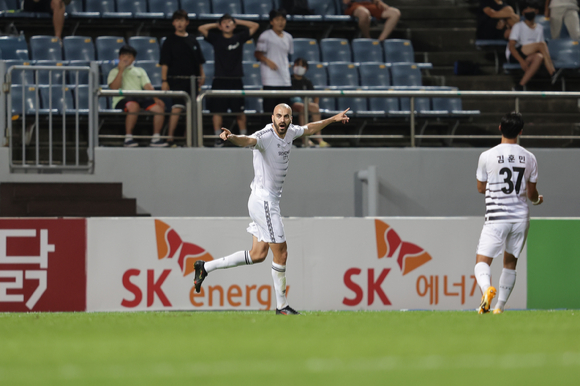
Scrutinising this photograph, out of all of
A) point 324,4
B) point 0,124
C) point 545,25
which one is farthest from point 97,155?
point 545,25

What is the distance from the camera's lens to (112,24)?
55.9 ft

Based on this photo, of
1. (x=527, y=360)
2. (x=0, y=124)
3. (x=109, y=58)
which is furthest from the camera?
(x=109, y=58)

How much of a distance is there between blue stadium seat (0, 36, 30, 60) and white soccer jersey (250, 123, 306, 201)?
7754 mm

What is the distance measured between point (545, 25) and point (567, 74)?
235cm

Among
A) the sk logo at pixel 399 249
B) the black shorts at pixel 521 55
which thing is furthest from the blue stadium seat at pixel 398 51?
the sk logo at pixel 399 249

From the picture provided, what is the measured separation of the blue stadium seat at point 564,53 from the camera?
662 inches

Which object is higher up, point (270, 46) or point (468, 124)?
point (270, 46)

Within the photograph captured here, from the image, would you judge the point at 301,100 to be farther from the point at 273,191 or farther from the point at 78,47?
the point at 78,47

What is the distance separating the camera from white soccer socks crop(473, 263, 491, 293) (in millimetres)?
8232

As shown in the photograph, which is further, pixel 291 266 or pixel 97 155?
pixel 97 155

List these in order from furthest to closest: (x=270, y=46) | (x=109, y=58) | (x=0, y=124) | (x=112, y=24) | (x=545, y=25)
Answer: (x=545, y=25), (x=112, y=24), (x=109, y=58), (x=270, y=46), (x=0, y=124)

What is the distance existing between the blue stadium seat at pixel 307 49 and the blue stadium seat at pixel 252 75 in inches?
42.0

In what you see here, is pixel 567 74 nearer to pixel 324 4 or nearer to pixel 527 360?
pixel 324 4

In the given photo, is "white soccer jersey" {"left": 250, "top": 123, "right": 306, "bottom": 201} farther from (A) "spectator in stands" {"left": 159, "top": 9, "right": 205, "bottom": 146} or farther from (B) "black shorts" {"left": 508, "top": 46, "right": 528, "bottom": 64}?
(B) "black shorts" {"left": 508, "top": 46, "right": 528, "bottom": 64}
